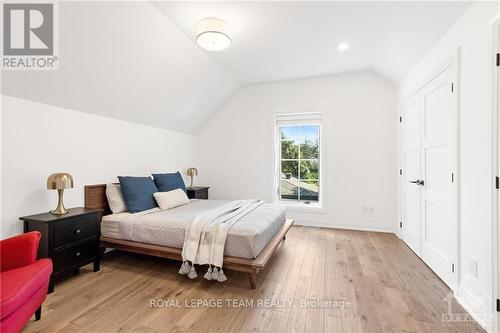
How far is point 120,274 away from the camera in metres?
2.47

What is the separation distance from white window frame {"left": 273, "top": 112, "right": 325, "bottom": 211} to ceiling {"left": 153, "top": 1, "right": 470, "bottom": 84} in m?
0.96

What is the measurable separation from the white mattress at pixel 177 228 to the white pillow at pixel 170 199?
130 mm

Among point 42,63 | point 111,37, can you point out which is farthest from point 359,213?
point 42,63

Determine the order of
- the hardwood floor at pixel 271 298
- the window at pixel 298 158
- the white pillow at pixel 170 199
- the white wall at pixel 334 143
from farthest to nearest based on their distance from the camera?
the window at pixel 298 158 < the white wall at pixel 334 143 < the white pillow at pixel 170 199 < the hardwood floor at pixel 271 298

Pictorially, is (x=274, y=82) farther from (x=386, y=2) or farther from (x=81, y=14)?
(x=81, y=14)

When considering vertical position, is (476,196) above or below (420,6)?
below

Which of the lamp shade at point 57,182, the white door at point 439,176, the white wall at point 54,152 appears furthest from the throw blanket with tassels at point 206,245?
the white door at point 439,176

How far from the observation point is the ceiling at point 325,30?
2.33 metres

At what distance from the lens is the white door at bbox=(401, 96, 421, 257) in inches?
117

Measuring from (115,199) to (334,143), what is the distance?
3.68 metres

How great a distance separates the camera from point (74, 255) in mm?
2285

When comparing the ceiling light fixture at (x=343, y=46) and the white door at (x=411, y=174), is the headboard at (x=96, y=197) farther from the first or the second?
the white door at (x=411, y=174)

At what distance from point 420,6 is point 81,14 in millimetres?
3168

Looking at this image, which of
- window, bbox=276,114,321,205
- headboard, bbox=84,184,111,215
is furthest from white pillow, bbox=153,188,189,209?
window, bbox=276,114,321,205
